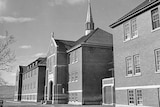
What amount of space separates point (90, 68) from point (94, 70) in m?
0.79

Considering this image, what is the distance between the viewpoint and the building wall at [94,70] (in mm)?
36938

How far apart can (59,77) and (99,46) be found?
10498 mm

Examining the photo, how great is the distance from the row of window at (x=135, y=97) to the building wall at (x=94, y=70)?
13.3 metres

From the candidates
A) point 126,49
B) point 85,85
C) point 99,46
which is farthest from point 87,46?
point 126,49

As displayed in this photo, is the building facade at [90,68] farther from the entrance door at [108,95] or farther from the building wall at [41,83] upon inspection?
the building wall at [41,83]

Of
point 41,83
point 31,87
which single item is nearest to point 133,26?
point 41,83

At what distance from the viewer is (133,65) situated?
24.0 meters

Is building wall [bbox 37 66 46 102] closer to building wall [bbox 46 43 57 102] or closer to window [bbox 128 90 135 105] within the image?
building wall [bbox 46 43 57 102]

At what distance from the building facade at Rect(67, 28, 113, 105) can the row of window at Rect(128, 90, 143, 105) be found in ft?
43.8

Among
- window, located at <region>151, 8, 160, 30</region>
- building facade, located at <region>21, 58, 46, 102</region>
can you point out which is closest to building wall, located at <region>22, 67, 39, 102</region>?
building facade, located at <region>21, 58, 46, 102</region>

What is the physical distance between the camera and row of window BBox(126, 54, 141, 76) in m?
23.6

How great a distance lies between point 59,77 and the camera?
143 feet

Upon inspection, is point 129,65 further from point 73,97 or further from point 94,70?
point 73,97

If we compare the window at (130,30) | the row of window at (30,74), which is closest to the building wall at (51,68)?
the row of window at (30,74)
